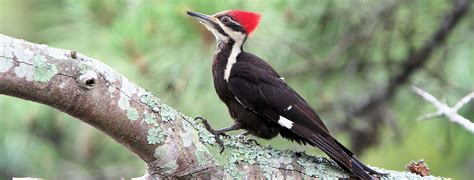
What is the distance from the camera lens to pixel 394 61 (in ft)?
13.1

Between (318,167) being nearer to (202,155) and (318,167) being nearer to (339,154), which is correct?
(339,154)

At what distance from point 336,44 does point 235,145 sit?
6.36 ft

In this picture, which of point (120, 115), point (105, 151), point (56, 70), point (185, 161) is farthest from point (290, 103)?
point (105, 151)

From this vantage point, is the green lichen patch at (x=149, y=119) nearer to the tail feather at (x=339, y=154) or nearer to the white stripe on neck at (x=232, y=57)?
the tail feather at (x=339, y=154)

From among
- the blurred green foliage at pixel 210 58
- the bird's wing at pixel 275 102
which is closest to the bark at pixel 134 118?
the bird's wing at pixel 275 102

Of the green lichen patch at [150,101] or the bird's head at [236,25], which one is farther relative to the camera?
the bird's head at [236,25]

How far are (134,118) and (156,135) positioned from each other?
78 mm

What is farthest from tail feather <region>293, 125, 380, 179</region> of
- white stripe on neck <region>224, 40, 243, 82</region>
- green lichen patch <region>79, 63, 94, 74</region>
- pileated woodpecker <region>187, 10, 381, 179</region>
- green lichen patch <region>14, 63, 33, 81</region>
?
green lichen patch <region>14, 63, 33, 81</region>

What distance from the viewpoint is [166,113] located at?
1.97 meters

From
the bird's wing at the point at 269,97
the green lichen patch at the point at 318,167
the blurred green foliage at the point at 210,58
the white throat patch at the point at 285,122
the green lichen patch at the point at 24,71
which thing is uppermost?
the blurred green foliage at the point at 210,58

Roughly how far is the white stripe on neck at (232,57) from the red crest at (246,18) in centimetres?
6

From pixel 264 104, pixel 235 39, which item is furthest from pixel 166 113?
pixel 235 39

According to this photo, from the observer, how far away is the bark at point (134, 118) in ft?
5.63

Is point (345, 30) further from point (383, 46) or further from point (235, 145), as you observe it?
point (235, 145)
